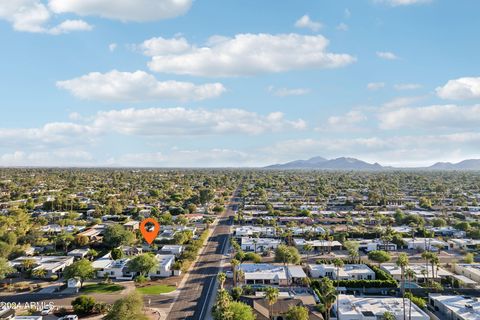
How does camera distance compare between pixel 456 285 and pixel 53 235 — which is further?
pixel 53 235

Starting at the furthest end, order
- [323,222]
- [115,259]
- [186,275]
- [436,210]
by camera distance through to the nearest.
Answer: [436,210], [323,222], [115,259], [186,275]

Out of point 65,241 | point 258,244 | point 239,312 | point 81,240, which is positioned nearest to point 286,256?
point 258,244

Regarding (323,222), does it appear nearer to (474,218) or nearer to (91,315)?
(474,218)

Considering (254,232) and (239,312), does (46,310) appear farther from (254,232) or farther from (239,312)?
(254,232)

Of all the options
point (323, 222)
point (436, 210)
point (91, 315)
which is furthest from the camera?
point (436, 210)

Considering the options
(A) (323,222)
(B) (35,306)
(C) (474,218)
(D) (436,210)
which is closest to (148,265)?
(B) (35,306)
